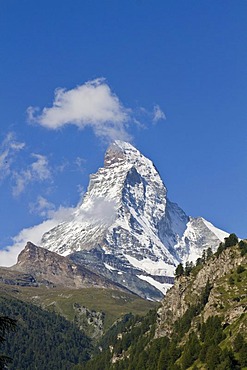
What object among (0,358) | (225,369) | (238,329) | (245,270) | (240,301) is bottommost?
(0,358)

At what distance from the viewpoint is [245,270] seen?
197125 millimetres

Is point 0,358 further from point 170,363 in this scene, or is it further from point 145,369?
point 145,369

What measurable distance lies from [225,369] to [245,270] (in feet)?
233

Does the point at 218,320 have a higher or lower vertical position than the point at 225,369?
higher

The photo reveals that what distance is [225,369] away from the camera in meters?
129

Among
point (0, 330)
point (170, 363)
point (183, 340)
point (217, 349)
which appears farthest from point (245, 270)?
point (0, 330)

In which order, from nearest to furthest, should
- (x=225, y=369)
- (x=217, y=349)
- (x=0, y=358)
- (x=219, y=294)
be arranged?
(x=0, y=358), (x=225, y=369), (x=217, y=349), (x=219, y=294)

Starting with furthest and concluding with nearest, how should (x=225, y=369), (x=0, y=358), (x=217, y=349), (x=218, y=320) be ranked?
(x=218, y=320) < (x=217, y=349) < (x=225, y=369) < (x=0, y=358)

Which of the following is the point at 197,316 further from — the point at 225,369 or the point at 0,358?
the point at 0,358

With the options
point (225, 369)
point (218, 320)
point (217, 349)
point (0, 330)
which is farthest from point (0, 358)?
point (218, 320)

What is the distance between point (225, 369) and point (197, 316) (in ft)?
220

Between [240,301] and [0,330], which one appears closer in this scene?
[0,330]

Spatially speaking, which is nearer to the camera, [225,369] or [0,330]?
[0,330]

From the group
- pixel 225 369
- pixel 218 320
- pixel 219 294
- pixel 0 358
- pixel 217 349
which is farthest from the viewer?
pixel 219 294
